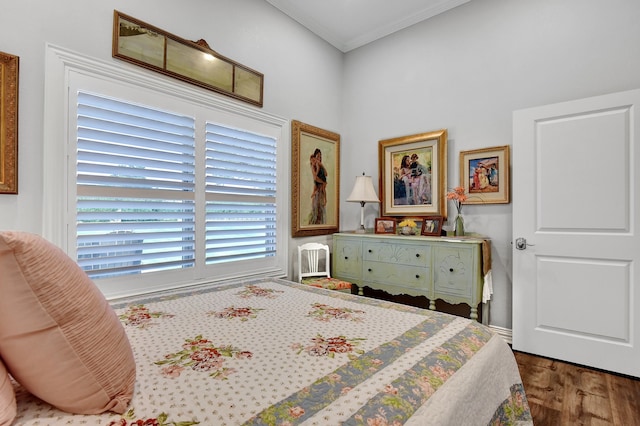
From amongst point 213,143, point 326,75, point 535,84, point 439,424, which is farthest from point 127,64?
point 535,84

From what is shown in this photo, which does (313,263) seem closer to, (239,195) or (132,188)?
(239,195)

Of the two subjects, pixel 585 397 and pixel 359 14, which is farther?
pixel 359 14

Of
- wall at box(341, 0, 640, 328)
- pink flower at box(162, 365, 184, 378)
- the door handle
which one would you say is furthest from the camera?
the door handle

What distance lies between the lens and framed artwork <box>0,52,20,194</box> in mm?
1734

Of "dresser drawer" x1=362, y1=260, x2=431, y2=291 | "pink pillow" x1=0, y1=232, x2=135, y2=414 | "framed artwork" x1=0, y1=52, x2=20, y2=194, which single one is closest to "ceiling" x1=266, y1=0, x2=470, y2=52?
"framed artwork" x1=0, y1=52, x2=20, y2=194

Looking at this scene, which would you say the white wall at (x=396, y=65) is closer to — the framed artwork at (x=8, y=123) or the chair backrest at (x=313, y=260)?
the framed artwork at (x=8, y=123)

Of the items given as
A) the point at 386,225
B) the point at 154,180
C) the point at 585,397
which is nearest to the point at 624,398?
the point at 585,397

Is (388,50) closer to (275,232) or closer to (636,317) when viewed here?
(275,232)

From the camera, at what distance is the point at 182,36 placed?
2535 millimetres

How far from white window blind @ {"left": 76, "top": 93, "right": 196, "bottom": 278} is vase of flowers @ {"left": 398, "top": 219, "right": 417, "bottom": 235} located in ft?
6.62

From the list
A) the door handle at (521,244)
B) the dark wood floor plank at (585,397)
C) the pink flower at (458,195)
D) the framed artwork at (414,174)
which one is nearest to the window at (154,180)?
the framed artwork at (414,174)

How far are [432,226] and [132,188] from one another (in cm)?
263

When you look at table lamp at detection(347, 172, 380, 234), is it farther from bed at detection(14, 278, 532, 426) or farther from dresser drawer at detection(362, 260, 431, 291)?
bed at detection(14, 278, 532, 426)

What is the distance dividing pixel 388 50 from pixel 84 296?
3848 millimetres
